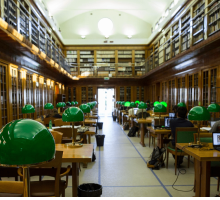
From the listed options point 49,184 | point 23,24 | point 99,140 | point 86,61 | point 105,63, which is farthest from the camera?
point 86,61

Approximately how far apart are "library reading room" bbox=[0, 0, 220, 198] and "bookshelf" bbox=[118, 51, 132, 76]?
0.08 m

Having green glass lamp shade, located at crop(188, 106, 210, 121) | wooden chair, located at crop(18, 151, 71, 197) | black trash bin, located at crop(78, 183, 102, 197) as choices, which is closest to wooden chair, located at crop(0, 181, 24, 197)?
wooden chair, located at crop(18, 151, 71, 197)

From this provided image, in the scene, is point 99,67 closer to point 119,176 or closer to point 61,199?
point 119,176

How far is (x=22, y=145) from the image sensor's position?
91 centimetres

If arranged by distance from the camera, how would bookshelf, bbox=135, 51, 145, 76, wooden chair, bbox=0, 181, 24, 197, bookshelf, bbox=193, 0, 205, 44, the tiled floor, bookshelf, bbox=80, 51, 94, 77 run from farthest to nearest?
bookshelf, bbox=80, 51, 94, 77
bookshelf, bbox=135, 51, 145, 76
bookshelf, bbox=193, 0, 205, 44
the tiled floor
wooden chair, bbox=0, 181, 24, 197

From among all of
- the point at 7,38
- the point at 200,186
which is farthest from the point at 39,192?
the point at 7,38

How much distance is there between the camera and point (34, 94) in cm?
955

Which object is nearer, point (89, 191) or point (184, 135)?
point (89, 191)

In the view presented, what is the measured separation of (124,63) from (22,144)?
16.8m

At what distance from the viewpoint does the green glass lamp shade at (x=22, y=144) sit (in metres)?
0.91

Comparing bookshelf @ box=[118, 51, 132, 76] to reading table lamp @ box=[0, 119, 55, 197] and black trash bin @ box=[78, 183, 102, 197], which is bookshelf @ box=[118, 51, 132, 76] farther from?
reading table lamp @ box=[0, 119, 55, 197]

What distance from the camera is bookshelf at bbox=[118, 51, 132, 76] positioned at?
17.4 meters

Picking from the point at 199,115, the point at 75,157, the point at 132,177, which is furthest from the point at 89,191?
the point at 199,115

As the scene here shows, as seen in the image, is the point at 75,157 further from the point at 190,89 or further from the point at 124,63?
the point at 124,63
